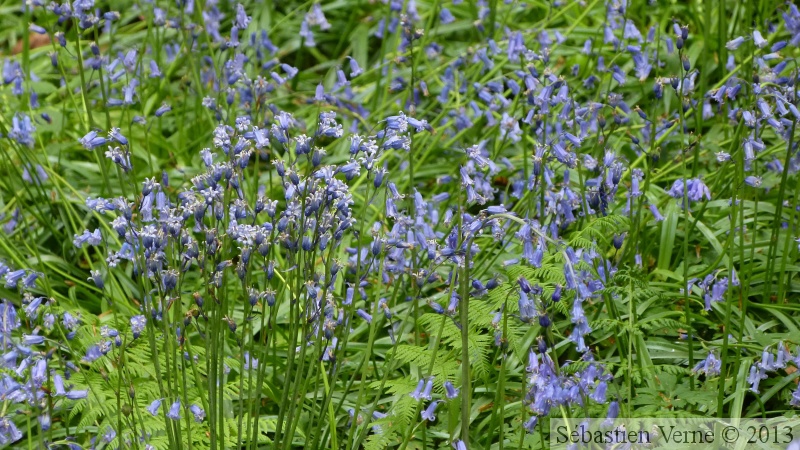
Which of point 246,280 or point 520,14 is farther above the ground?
point 520,14

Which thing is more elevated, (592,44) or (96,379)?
(592,44)

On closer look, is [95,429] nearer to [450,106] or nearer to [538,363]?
[538,363]

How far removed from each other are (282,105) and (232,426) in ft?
11.7

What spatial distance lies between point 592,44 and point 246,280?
319 centimetres

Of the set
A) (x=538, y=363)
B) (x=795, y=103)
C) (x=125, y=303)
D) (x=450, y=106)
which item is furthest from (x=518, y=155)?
(x=538, y=363)

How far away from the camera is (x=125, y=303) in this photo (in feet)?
14.0

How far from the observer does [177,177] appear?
17.8ft

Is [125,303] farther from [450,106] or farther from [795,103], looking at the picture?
[795,103]

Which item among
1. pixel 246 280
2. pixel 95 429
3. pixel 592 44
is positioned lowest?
pixel 95 429

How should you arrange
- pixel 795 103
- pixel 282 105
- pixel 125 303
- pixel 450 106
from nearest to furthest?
pixel 795 103 < pixel 125 303 < pixel 450 106 < pixel 282 105

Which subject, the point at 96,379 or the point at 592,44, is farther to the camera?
the point at 592,44

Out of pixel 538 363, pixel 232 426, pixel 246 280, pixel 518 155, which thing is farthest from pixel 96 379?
pixel 518 155

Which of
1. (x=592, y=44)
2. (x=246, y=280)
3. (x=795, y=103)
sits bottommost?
(x=246, y=280)

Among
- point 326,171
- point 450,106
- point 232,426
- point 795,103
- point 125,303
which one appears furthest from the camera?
point 450,106
